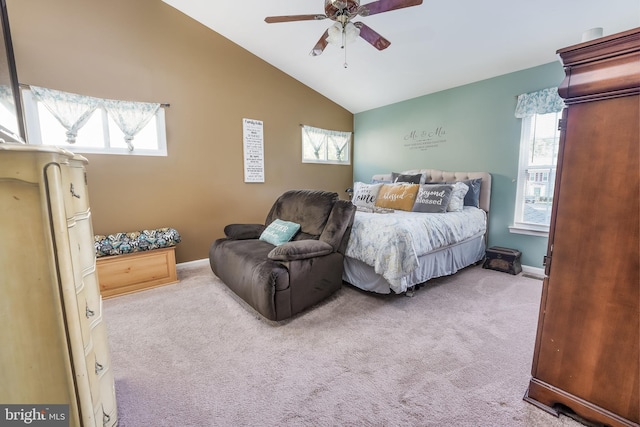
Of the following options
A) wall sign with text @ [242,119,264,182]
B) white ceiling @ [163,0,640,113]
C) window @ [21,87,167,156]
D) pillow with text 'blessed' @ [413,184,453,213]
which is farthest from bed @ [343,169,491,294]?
window @ [21,87,167,156]

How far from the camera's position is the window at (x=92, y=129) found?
2609mm

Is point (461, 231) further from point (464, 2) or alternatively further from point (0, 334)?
point (0, 334)

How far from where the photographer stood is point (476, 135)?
3596 millimetres

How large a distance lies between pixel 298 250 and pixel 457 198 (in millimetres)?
2211

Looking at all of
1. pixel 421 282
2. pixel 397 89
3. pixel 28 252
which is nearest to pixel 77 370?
pixel 28 252

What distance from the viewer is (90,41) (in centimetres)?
275

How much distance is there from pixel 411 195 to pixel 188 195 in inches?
112

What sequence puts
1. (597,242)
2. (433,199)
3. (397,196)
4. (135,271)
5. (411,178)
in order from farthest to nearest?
(411,178) < (397,196) < (433,199) < (135,271) < (597,242)

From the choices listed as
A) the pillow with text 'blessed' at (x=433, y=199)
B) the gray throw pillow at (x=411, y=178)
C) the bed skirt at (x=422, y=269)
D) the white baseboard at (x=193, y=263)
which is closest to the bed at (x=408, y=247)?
the bed skirt at (x=422, y=269)

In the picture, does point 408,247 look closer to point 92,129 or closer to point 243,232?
point 243,232

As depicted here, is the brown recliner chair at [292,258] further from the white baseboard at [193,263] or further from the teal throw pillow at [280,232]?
the white baseboard at [193,263]

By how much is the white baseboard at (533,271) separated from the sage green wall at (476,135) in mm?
48

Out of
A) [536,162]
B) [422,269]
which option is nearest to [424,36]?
[536,162]

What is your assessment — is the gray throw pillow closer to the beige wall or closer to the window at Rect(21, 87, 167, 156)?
the beige wall
